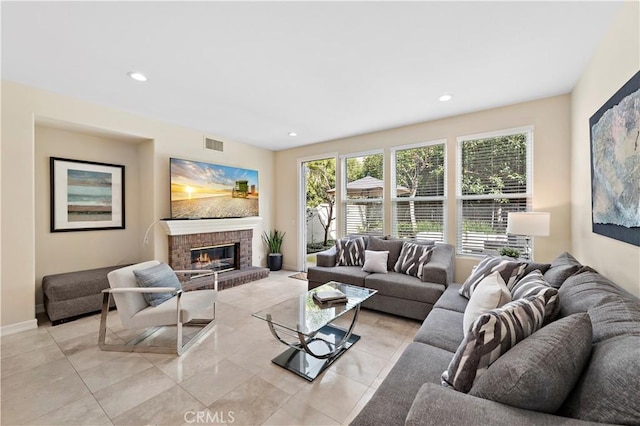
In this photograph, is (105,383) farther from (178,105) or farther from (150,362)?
(178,105)

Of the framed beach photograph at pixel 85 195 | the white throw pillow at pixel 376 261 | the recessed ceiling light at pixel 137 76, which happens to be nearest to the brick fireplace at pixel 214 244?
the framed beach photograph at pixel 85 195

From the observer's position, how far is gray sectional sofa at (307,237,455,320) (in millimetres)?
3016

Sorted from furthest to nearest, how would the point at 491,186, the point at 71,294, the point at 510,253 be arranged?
the point at 491,186, the point at 510,253, the point at 71,294

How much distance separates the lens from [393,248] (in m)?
3.86

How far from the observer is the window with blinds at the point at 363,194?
4.65m

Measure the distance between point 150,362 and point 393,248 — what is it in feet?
10.3

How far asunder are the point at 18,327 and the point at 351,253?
403 centimetres

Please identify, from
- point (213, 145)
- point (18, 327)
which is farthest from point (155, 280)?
point (213, 145)

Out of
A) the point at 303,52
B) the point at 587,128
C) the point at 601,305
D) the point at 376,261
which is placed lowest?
the point at 376,261

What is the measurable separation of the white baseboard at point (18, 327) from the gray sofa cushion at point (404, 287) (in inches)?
152

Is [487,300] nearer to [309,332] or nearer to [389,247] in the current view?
[309,332]

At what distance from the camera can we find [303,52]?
2.29 meters

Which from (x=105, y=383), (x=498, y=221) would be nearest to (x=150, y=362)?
(x=105, y=383)

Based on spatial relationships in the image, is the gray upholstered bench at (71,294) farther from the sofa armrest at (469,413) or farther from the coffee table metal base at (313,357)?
the sofa armrest at (469,413)
